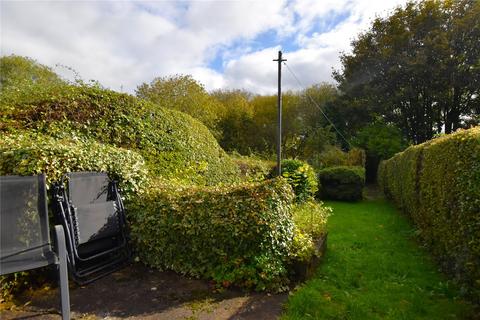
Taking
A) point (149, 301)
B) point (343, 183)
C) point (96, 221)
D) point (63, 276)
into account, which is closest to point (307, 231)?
point (149, 301)

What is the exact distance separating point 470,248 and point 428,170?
270 centimetres

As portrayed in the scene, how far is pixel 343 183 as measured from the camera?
41.1 ft

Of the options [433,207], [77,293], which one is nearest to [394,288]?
[433,207]

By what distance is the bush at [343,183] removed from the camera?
1248 centimetres

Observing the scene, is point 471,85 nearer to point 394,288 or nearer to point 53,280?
point 394,288

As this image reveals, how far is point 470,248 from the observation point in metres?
3.43

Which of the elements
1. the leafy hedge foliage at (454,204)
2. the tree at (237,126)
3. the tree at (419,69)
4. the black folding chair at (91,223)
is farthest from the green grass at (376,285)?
the tree at (237,126)

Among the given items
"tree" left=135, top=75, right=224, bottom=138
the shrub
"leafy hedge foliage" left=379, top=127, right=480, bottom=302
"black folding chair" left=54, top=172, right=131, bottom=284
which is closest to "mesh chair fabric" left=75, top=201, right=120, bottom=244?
"black folding chair" left=54, top=172, right=131, bottom=284

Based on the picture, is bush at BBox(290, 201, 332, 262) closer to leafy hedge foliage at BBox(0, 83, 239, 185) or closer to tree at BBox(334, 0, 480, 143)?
leafy hedge foliage at BBox(0, 83, 239, 185)

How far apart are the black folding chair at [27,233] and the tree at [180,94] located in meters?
13.7

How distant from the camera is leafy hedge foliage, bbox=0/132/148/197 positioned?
11.6ft

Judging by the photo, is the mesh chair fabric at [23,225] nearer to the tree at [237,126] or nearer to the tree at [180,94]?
the tree at [180,94]

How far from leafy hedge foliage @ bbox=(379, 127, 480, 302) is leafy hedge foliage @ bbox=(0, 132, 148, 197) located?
14.0 ft

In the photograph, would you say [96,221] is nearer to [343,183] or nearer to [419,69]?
[343,183]
